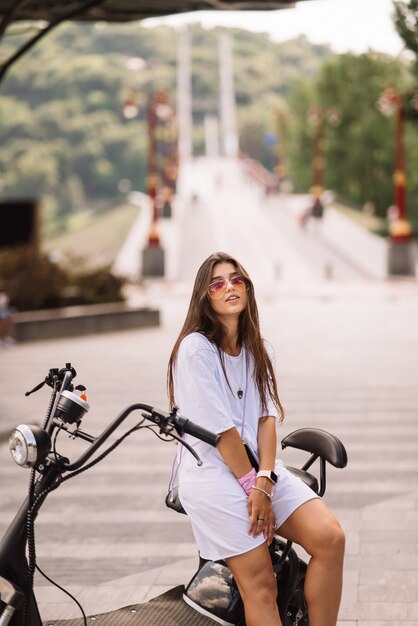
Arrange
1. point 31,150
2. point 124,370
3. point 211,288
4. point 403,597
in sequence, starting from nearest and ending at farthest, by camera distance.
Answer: point 211,288, point 403,597, point 124,370, point 31,150

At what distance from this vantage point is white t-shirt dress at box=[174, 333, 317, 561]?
3.91m

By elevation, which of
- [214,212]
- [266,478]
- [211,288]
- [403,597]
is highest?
[211,288]

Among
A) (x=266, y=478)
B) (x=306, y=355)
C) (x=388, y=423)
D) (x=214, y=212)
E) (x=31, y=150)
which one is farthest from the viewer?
(x=31, y=150)

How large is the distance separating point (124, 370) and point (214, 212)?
61366 mm

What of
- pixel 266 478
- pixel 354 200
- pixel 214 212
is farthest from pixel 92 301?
pixel 354 200

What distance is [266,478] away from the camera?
3955 mm

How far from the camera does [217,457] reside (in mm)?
4031

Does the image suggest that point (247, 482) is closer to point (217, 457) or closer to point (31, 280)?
point (217, 457)

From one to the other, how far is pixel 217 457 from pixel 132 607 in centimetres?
64

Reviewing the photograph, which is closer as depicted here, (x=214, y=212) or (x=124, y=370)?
(x=124, y=370)

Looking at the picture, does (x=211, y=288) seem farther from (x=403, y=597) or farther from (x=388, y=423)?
(x=388, y=423)

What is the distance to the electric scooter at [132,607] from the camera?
3635mm

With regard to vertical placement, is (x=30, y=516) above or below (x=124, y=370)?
above

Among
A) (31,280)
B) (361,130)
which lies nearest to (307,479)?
(31,280)
